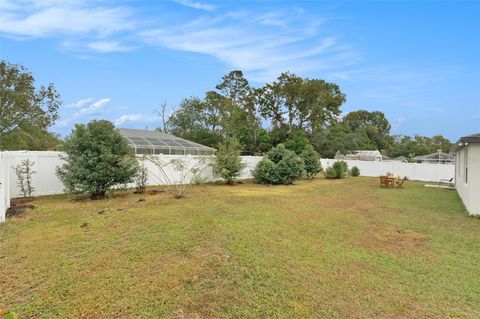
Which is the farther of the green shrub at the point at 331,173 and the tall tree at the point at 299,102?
the tall tree at the point at 299,102

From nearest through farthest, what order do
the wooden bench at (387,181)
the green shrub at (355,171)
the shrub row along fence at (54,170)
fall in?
1. the shrub row along fence at (54,170)
2. the wooden bench at (387,181)
3. the green shrub at (355,171)

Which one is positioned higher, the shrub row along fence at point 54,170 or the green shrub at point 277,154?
the green shrub at point 277,154

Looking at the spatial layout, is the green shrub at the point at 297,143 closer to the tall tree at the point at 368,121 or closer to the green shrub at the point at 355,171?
the green shrub at the point at 355,171

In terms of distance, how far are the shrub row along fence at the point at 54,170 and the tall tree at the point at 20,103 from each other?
9.63 meters

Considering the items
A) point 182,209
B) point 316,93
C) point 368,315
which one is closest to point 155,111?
point 316,93

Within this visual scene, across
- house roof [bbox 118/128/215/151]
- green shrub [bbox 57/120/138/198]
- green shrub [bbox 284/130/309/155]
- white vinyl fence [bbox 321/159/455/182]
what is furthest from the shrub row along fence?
house roof [bbox 118/128/215/151]

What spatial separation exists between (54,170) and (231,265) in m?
9.31

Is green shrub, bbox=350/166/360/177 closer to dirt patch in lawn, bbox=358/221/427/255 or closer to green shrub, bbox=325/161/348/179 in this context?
green shrub, bbox=325/161/348/179

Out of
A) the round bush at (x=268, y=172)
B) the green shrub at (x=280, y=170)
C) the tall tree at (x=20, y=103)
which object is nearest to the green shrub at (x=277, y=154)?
the green shrub at (x=280, y=170)

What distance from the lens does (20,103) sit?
17.7 meters

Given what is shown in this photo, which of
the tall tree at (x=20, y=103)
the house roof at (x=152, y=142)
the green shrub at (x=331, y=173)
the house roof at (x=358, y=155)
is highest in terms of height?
the tall tree at (x=20, y=103)

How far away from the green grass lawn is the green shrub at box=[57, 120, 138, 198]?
1.83 metres

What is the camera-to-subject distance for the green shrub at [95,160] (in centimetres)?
984

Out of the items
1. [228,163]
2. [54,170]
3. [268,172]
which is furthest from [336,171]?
[54,170]
